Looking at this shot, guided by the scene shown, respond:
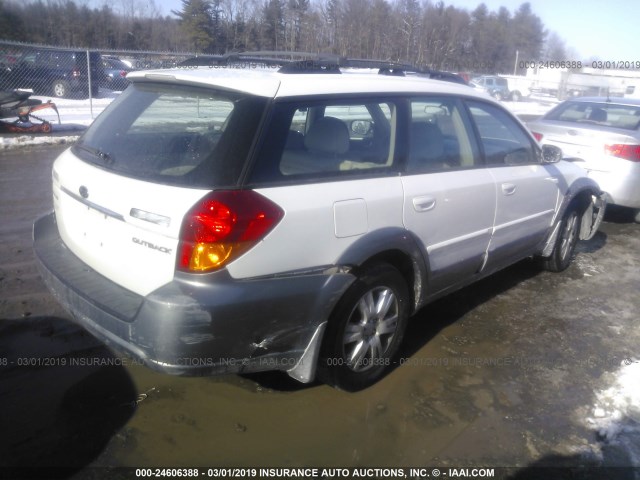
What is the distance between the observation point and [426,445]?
9.21ft

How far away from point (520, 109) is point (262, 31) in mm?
13399

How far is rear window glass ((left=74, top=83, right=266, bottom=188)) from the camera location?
2537 millimetres

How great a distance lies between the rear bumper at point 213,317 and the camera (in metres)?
2.39

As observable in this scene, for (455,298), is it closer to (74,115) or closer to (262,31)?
(74,115)

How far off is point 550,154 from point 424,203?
201 cm

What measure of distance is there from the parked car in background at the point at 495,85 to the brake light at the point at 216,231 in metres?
29.4

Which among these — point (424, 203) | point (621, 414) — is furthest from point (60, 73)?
point (621, 414)

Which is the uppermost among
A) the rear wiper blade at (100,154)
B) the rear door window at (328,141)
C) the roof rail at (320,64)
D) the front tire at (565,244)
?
the roof rail at (320,64)

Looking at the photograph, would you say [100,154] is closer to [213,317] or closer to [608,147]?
[213,317]

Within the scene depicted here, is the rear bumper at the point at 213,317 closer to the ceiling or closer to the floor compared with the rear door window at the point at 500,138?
closer to the floor

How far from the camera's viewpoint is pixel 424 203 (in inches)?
129

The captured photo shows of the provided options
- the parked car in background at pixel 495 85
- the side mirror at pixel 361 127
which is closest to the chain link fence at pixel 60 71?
the side mirror at pixel 361 127

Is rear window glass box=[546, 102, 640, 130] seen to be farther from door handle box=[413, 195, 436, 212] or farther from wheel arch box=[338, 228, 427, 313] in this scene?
wheel arch box=[338, 228, 427, 313]

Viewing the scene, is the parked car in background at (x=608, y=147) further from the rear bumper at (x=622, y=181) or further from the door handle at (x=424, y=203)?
the door handle at (x=424, y=203)
